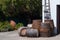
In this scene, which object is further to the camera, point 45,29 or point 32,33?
point 45,29

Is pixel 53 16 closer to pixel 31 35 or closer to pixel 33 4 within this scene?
pixel 31 35

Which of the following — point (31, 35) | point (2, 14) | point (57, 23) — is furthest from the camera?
point (2, 14)

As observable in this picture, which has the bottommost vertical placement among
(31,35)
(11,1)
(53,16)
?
(31,35)

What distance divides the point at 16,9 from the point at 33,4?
6.80 ft

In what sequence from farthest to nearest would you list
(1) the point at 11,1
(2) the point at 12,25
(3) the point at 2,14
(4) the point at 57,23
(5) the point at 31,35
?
(3) the point at 2,14 < (1) the point at 11,1 < (2) the point at 12,25 < (4) the point at 57,23 < (5) the point at 31,35

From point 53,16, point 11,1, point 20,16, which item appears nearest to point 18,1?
point 11,1

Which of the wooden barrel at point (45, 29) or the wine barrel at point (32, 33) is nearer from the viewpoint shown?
the wine barrel at point (32, 33)

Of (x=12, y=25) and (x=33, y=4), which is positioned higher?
(x=33, y=4)

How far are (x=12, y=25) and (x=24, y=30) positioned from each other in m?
5.31

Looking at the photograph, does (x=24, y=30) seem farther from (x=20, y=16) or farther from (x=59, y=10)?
(x=20, y=16)

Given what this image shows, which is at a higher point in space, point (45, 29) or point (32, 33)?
point (45, 29)

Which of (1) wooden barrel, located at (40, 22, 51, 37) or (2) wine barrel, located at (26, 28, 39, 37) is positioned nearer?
(2) wine barrel, located at (26, 28, 39, 37)

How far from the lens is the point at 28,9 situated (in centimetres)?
2575

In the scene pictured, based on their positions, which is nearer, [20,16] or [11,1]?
[11,1]
